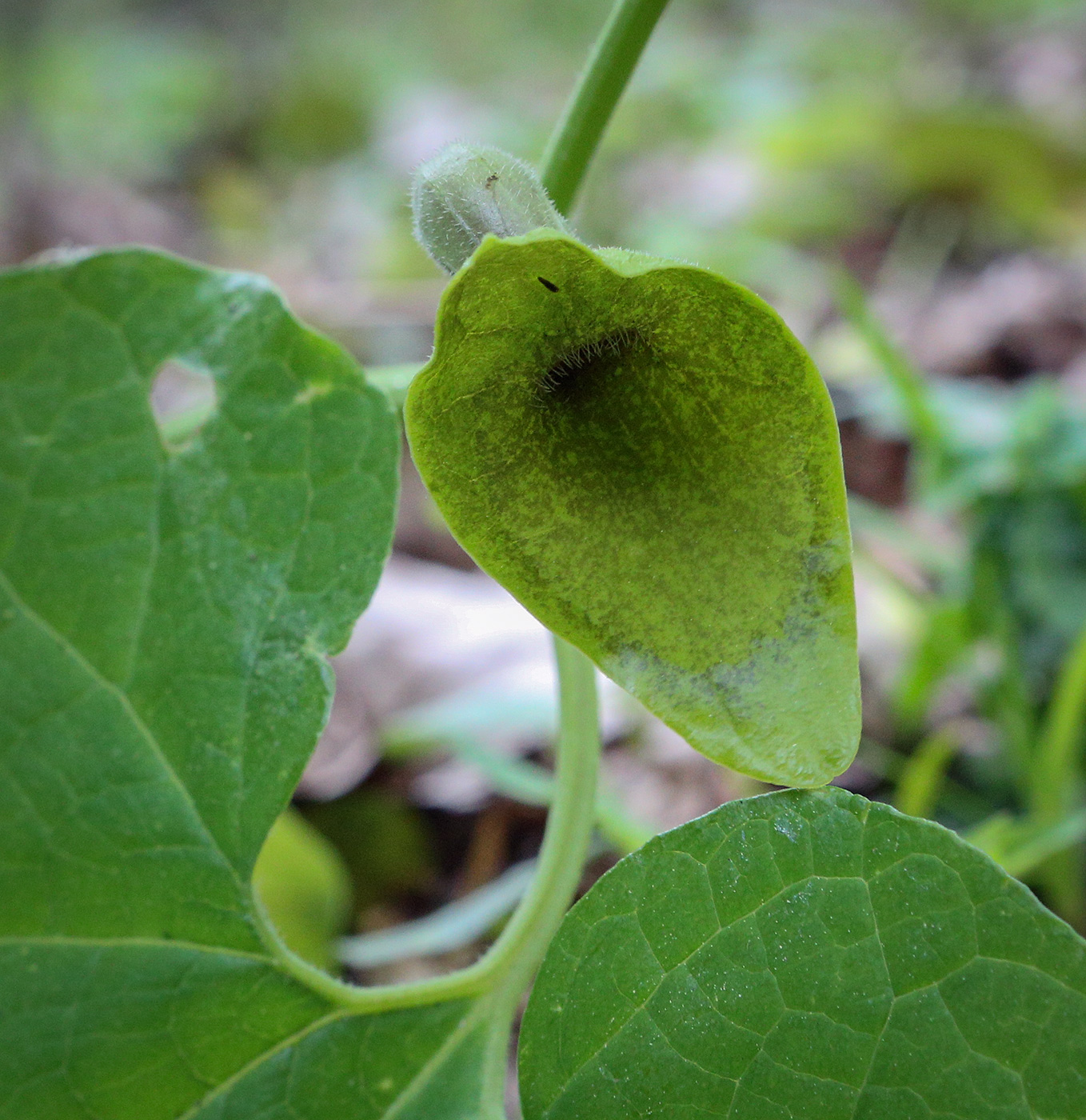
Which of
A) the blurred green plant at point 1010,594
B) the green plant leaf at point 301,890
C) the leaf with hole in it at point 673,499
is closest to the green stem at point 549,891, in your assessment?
the leaf with hole in it at point 673,499

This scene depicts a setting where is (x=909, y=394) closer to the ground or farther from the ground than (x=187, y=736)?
closer to the ground

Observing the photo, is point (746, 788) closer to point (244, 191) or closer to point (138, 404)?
point (138, 404)

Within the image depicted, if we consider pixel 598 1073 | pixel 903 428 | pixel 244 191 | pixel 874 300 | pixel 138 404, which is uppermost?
pixel 138 404

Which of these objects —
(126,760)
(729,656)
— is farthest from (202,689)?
(729,656)

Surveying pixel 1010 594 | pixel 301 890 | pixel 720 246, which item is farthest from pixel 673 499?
pixel 720 246

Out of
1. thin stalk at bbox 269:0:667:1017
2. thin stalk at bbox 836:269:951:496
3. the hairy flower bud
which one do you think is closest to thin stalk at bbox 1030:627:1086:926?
thin stalk at bbox 836:269:951:496

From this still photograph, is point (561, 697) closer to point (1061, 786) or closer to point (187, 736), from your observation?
point (187, 736)
